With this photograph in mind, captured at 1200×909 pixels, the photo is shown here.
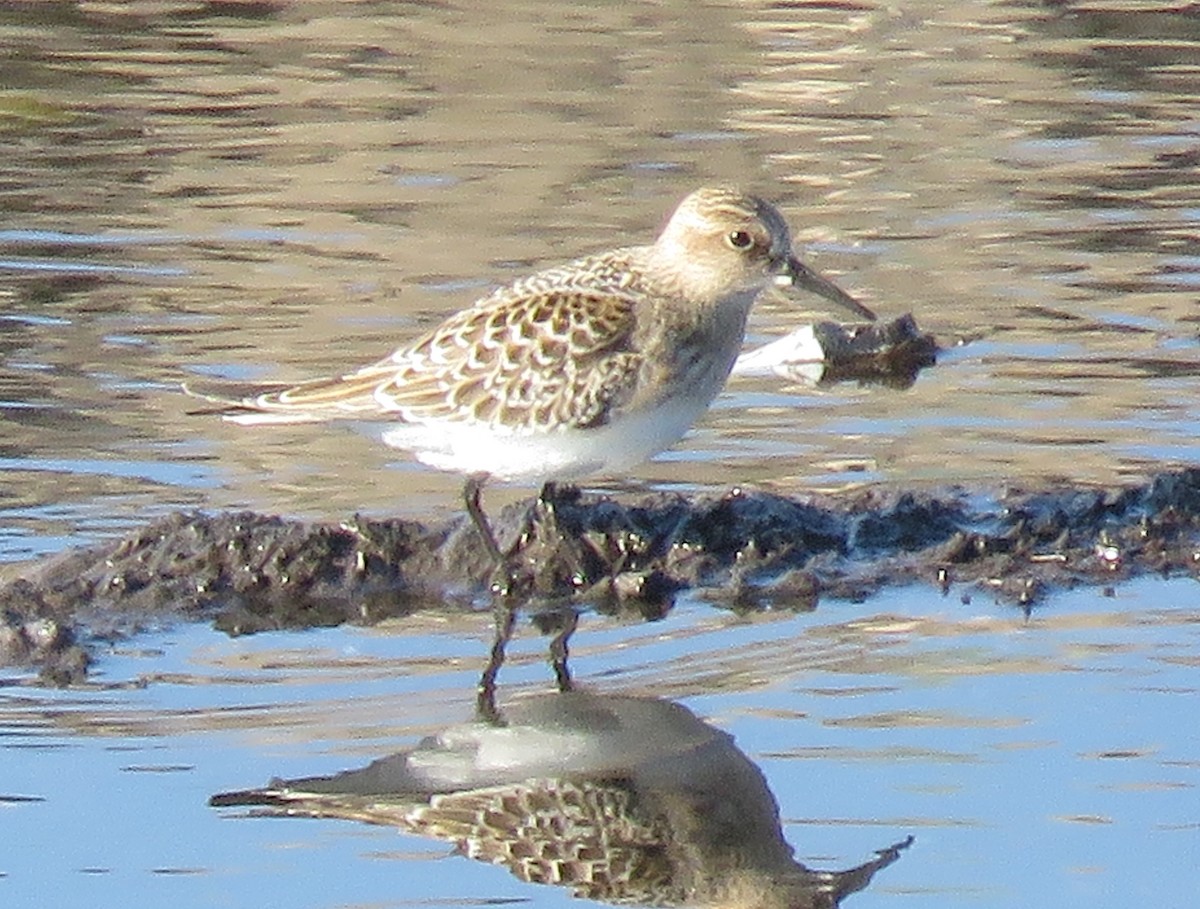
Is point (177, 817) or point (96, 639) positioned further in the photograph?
point (96, 639)

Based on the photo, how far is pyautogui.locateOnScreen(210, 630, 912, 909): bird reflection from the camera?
6.08 metres

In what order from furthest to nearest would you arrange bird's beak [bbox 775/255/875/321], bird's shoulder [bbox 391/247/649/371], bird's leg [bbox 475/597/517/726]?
bird's beak [bbox 775/255/875/321]
bird's shoulder [bbox 391/247/649/371]
bird's leg [bbox 475/597/517/726]

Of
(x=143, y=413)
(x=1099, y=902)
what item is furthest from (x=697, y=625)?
(x=143, y=413)

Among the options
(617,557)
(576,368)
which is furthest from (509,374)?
(617,557)

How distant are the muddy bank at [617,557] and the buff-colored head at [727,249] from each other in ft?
2.36

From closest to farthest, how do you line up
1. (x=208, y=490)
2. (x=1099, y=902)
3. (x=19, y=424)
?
(x=1099, y=902)
(x=208, y=490)
(x=19, y=424)

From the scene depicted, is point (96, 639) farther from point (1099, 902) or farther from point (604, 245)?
point (604, 245)

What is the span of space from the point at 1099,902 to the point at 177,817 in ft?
6.97

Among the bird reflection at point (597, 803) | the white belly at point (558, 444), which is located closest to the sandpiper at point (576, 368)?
the white belly at point (558, 444)

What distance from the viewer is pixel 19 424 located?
9.76 m

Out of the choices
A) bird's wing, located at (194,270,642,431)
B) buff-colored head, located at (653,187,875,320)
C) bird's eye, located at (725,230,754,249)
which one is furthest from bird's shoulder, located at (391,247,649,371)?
bird's eye, located at (725,230,754,249)

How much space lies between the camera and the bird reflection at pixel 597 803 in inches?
239

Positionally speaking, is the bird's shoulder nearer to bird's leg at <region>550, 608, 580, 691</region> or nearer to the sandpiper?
the sandpiper

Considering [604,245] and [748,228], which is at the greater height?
[748,228]
